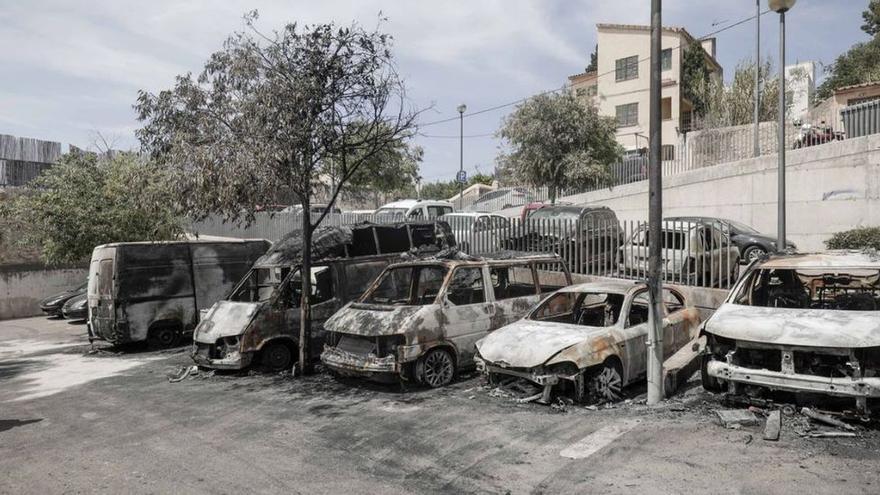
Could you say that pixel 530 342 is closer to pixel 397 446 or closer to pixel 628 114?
pixel 397 446

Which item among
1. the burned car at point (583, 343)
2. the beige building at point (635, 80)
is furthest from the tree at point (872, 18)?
the burned car at point (583, 343)

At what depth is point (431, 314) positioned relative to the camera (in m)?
8.20

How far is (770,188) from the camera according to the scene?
17.0 metres

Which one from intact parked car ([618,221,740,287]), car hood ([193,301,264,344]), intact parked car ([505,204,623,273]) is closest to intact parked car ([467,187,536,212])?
intact parked car ([505,204,623,273])

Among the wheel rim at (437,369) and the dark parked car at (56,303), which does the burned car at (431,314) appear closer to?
the wheel rim at (437,369)

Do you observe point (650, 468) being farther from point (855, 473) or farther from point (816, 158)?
point (816, 158)

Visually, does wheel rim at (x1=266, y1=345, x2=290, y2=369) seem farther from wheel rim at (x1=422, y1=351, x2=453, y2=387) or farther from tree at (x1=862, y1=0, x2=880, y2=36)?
tree at (x1=862, y1=0, x2=880, y2=36)

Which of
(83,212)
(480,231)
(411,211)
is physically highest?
(411,211)

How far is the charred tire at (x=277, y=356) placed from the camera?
9914mm

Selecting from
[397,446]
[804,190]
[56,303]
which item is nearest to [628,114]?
[804,190]

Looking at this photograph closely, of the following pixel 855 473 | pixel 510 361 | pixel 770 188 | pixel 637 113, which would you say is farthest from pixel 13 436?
pixel 637 113

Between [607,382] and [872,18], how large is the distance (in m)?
44.6

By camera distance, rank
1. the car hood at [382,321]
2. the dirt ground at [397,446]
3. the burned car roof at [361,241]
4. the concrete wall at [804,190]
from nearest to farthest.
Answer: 1. the dirt ground at [397,446]
2. the car hood at [382,321]
3. the burned car roof at [361,241]
4. the concrete wall at [804,190]

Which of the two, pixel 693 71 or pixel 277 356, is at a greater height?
pixel 693 71
